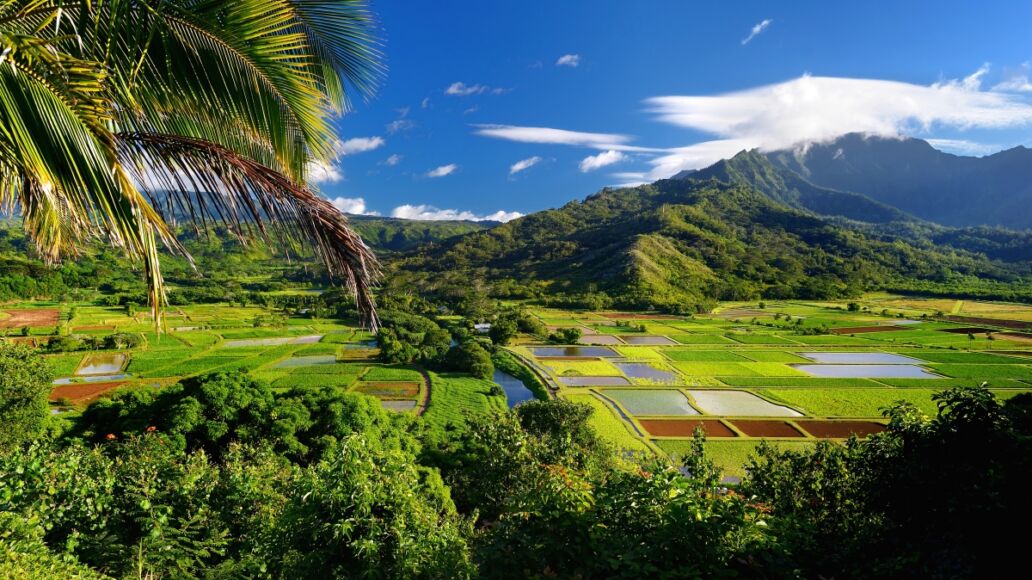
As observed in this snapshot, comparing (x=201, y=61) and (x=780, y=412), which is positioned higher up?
(x=201, y=61)

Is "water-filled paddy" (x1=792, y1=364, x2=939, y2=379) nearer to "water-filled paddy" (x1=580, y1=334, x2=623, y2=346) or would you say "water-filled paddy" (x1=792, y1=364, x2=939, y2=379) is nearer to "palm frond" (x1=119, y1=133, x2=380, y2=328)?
"water-filled paddy" (x1=580, y1=334, x2=623, y2=346)

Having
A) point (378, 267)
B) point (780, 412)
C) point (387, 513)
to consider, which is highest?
point (378, 267)

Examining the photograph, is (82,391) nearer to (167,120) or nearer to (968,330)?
(167,120)

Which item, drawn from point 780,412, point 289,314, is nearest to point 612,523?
point 780,412

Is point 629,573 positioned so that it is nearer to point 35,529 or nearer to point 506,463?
point 35,529

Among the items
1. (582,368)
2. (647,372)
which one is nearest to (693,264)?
(647,372)

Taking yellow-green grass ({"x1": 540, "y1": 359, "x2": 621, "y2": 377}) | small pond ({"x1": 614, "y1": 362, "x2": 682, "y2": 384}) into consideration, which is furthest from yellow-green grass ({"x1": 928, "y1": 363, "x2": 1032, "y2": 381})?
yellow-green grass ({"x1": 540, "y1": 359, "x2": 621, "y2": 377})

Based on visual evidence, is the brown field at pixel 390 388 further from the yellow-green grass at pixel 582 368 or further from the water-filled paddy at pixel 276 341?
the water-filled paddy at pixel 276 341
